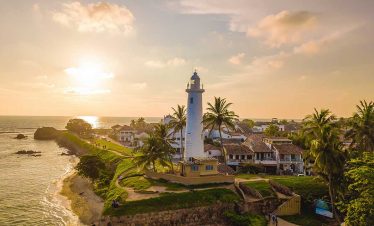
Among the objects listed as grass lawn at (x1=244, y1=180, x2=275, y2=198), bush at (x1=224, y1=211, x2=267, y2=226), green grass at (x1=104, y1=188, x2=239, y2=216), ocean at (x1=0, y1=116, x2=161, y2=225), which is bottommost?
ocean at (x1=0, y1=116, x2=161, y2=225)

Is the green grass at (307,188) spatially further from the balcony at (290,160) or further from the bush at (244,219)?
the balcony at (290,160)

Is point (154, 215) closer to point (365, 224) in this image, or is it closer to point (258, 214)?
point (258, 214)

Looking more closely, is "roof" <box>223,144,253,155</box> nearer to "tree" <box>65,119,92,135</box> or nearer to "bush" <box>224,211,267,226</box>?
"bush" <box>224,211,267,226</box>

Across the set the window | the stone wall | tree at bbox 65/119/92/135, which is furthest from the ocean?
tree at bbox 65/119/92/135

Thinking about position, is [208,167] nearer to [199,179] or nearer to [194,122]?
[199,179]

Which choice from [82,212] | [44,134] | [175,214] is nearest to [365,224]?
[175,214]

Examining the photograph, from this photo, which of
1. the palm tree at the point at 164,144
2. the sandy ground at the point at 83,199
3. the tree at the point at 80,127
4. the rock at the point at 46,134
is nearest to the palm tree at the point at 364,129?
the palm tree at the point at 164,144

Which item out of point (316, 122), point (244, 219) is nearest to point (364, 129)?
point (316, 122)
